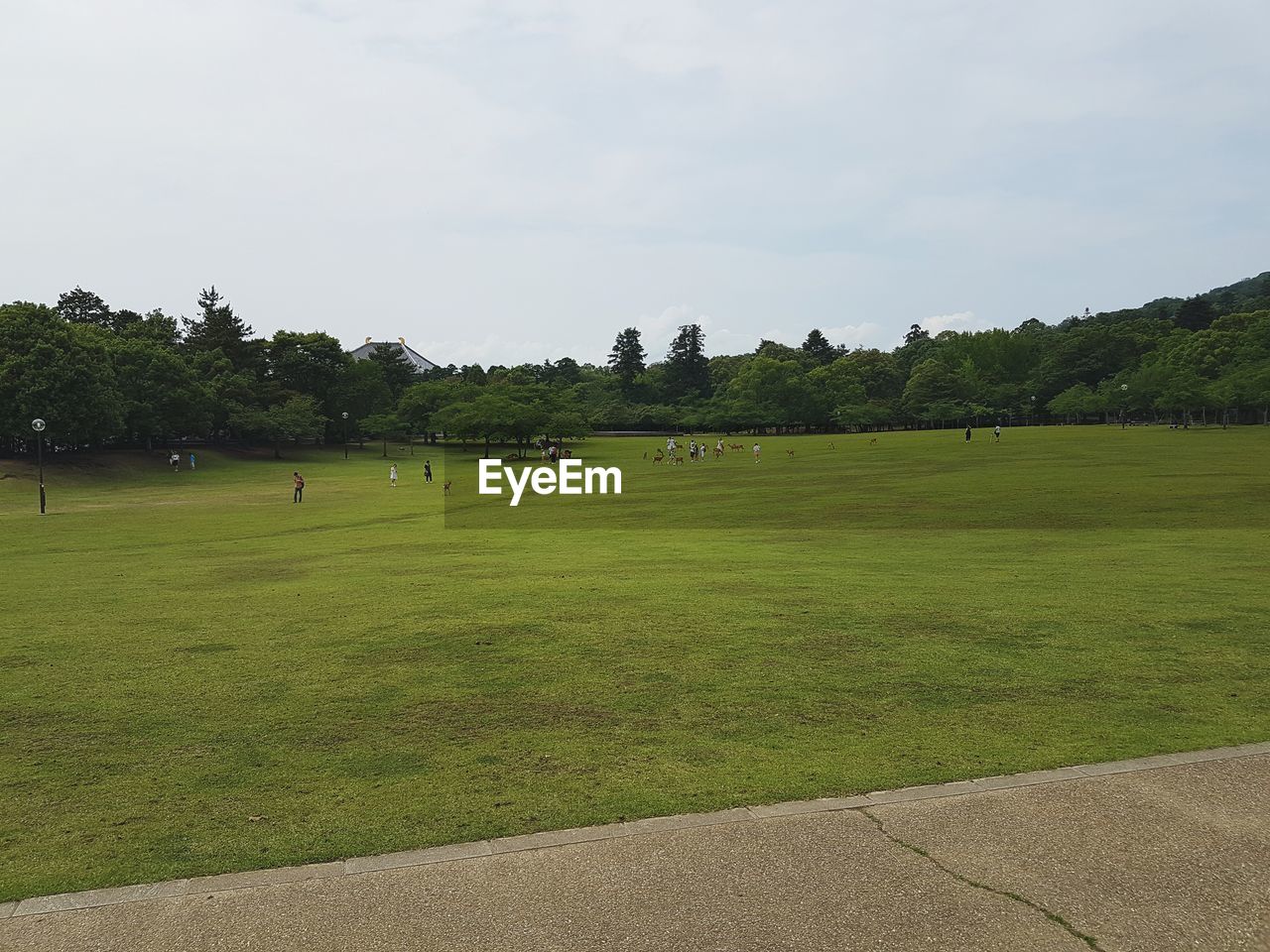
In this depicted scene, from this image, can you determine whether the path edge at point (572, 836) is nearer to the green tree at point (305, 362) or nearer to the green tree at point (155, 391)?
the green tree at point (155, 391)

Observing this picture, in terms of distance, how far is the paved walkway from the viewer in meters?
4.07

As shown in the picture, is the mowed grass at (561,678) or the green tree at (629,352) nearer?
the mowed grass at (561,678)

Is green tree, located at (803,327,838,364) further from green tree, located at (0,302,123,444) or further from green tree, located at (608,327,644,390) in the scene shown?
green tree, located at (0,302,123,444)

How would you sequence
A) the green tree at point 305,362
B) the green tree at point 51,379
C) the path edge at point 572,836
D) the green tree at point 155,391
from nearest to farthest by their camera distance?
1. the path edge at point 572,836
2. the green tree at point 51,379
3. the green tree at point 155,391
4. the green tree at point 305,362

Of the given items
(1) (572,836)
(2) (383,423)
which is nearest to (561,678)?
(1) (572,836)

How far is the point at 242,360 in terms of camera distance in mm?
86750

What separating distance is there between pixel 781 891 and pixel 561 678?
180 inches

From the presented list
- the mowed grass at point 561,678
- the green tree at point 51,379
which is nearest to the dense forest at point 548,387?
the green tree at point 51,379

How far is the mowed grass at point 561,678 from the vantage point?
5.71 metres

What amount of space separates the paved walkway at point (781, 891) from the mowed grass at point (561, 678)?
37cm

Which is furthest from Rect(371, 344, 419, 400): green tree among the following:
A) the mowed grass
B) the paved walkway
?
the paved walkway

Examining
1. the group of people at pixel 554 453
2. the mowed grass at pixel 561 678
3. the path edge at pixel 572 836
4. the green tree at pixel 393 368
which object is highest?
the green tree at pixel 393 368

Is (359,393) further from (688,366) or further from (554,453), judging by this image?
(688,366)

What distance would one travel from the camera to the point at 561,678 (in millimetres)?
8742
